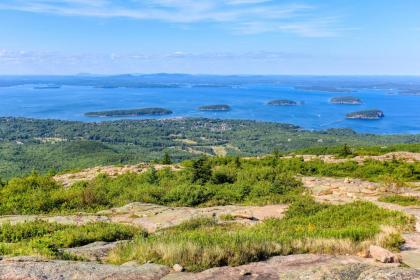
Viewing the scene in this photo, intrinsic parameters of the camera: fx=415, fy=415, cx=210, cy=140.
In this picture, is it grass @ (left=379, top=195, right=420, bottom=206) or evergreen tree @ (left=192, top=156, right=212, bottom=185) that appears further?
evergreen tree @ (left=192, top=156, right=212, bottom=185)

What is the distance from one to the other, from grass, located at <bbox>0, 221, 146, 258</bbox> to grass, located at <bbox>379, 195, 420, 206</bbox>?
1123 centimetres

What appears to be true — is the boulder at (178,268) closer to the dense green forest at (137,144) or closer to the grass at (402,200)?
the grass at (402,200)

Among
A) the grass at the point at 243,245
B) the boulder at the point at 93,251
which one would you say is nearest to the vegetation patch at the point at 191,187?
the grass at the point at 243,245

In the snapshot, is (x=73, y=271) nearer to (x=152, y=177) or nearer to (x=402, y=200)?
(x=402, y=200)

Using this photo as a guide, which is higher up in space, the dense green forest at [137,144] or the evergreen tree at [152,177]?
the evergreen tree at [152,177]

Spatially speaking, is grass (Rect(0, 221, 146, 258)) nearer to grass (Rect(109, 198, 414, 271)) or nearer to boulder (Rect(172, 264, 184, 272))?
grass (Rect(109, 198, 414, 271))

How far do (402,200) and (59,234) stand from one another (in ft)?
46.3

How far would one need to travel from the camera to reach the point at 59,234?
12312 millimetres

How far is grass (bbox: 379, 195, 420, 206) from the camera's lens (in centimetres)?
1761

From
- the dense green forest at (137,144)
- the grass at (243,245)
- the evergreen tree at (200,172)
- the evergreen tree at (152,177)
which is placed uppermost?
the grass at (243,245)

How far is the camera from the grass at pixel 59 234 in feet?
37.7

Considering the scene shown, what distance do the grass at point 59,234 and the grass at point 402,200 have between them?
11231 millimetres

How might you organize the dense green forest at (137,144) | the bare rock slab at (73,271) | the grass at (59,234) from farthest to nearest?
the dense green forest at (137,144) < the grass at (59,234) < the bare rock slab at (73,271)

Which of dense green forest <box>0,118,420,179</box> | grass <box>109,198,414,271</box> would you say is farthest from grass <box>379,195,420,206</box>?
dense green forest <box>0,118,420,179</box>
